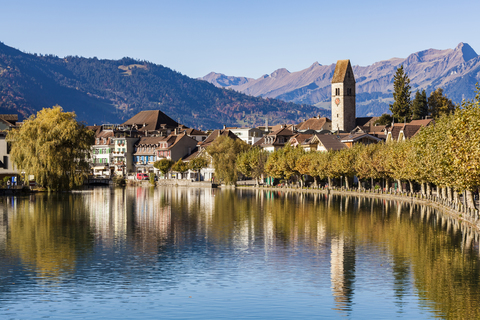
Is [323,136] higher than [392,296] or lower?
higher

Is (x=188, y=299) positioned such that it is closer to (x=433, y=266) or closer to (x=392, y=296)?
(x=392, y=296)

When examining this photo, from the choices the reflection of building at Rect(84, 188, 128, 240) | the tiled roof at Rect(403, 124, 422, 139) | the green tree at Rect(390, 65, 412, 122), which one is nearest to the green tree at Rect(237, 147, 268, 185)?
the tiled roof at Rect(403, 124, 422, 139)

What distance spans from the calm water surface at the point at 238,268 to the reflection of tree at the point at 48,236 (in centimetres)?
11

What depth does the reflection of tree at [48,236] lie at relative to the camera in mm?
38344

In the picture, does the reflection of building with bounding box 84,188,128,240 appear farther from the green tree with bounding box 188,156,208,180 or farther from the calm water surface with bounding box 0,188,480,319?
the green tree with bounding box 188,156,208,180

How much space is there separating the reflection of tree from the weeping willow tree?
49.1ft

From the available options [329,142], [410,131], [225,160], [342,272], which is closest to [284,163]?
[329,142]

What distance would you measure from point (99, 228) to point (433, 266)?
1224 inches

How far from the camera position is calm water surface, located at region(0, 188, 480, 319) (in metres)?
28.3

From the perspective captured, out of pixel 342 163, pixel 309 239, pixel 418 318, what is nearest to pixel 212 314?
pixel 418 318

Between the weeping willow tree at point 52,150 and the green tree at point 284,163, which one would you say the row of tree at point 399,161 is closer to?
the green tree at point 284,163

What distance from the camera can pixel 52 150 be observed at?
96.1 meters

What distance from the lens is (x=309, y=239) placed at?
50250mm

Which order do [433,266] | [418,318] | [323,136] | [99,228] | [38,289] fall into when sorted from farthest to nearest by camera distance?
1. [323,136]
2. [99,228]
3. [433,266]
4. [38,289]
5. [418,318]
